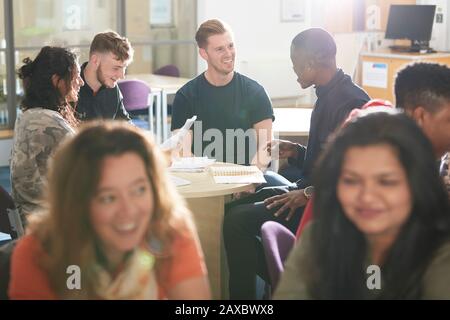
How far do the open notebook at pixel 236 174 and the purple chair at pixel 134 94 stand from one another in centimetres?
301

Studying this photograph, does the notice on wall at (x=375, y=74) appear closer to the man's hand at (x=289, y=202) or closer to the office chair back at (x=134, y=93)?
the office chair back at (x=134, y=93)

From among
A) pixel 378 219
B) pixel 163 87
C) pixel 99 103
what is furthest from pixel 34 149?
pixel 163 87

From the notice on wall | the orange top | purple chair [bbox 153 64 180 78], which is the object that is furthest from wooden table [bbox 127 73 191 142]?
the orange top

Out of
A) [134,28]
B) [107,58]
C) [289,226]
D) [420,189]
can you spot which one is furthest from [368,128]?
[134,28]

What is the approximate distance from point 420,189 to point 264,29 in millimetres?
6730

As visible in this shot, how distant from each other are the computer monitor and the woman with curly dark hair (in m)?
6.09

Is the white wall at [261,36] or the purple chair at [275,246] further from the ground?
the white wall at [261,36]

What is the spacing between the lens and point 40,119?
321 cm

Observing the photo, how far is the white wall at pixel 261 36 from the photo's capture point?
7914 millimetres

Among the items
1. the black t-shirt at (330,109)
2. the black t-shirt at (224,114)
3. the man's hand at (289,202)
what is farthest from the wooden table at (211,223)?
the black t-shirt at (224,114)

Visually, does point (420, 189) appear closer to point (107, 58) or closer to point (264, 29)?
point (107, 58)

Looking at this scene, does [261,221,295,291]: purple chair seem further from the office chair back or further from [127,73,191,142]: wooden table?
[127,73,191,142]: wooden table

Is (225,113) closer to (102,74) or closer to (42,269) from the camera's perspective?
(102,74)

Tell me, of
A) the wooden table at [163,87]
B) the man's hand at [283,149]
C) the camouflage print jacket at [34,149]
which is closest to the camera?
the camouflage print jacket at [34,149]
